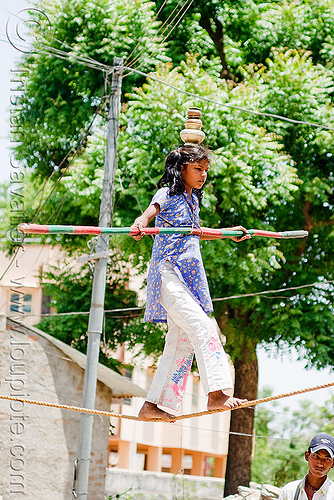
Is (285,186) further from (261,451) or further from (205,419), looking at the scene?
(205,419)

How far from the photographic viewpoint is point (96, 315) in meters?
9.05

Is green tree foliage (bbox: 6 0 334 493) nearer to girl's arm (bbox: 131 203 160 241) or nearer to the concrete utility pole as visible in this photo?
the concrete utility pole

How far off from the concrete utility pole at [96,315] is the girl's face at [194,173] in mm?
5026

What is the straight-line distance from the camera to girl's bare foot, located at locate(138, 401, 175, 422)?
12.7 feet

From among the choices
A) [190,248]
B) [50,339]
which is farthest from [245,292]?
[190,248]

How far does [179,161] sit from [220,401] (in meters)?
1.22

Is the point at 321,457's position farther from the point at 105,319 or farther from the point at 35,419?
the point at 105,319

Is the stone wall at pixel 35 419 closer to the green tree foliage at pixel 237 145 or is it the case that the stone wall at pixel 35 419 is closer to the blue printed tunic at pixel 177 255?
the green tree foliage at pixel 237 145

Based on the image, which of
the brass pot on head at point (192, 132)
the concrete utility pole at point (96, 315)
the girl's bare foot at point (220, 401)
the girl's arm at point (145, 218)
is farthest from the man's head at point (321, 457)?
the concrete utility pole at point (96, 315)

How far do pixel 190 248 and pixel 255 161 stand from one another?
648 cm

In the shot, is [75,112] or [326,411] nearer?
[75,112]

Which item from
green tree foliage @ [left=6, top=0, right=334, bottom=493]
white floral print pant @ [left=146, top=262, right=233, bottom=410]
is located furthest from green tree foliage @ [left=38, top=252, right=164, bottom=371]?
white floral print pant @ [left=146, top=262, right=233, bottom=410]

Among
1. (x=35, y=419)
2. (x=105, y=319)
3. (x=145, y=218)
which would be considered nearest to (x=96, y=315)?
(x=35, y=419)

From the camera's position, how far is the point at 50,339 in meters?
10.6
